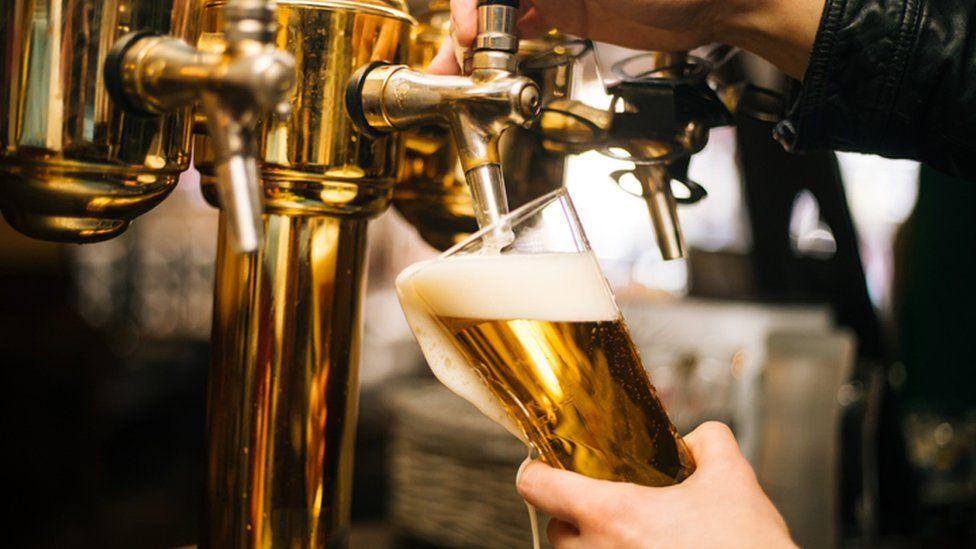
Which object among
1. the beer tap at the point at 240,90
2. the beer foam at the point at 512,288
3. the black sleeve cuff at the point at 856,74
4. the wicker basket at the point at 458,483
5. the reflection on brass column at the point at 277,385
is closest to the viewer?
the beer tap at the point at 240,90

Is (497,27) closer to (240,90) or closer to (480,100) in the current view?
(480,100)

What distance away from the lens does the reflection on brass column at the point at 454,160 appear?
2.76 feet

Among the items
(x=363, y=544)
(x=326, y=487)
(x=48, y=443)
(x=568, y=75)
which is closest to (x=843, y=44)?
(x=568, y=75)

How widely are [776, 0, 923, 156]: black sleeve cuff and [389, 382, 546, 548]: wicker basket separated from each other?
589 millimetres

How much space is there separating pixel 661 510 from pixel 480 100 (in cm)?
28

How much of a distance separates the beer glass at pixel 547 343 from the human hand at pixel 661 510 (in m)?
0.03

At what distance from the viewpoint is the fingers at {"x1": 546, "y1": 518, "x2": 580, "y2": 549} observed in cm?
61

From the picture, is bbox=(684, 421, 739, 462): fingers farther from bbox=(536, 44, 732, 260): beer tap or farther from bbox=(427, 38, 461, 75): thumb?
bbox=(427, 38, 461, 75): thumb

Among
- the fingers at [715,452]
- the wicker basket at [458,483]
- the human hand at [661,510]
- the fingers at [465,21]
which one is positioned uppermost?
the fingers at [465,21]

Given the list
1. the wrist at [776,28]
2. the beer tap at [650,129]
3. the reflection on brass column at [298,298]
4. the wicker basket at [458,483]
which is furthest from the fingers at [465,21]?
the wicker basket at [458,483]

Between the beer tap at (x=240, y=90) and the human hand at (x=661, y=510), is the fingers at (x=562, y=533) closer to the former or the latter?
the human hand at (x=661, y=510)

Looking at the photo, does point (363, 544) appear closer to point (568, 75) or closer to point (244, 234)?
point (568, 75)

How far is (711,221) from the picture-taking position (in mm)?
3525

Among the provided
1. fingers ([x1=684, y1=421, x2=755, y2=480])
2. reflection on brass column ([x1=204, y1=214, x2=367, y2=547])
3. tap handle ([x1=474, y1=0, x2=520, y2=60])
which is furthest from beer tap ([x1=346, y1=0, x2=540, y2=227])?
fingers ([x1=684, y1=421, x2=755, y2=480])
